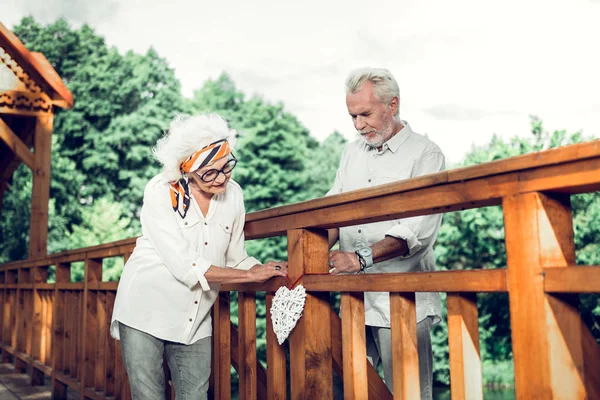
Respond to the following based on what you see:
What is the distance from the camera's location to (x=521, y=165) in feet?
5.14

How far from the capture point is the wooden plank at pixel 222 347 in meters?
3.18

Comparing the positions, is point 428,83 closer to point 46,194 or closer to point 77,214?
point 77,214

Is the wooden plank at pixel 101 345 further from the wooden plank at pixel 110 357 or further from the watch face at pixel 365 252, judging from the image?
the watch face at pixel 365 252

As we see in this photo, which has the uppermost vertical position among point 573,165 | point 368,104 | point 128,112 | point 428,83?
point 428,83

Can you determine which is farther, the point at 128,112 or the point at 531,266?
the point at 128,112

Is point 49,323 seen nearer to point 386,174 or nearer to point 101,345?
point 101,345

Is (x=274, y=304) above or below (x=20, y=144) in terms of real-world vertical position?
below

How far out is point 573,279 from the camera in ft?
4.81

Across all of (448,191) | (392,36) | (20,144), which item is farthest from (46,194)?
(392,36)

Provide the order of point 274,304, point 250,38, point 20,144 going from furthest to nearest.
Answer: point 250,38
point 20,144
point 274,304

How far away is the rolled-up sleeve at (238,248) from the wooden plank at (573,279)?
1568 mm

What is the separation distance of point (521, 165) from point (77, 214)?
23.9 metres

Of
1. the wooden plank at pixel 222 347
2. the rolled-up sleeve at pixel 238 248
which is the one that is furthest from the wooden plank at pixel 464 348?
the wooden plank at pixel 222 347

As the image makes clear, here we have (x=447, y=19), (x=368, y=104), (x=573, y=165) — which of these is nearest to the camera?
(x=573, y=165)
